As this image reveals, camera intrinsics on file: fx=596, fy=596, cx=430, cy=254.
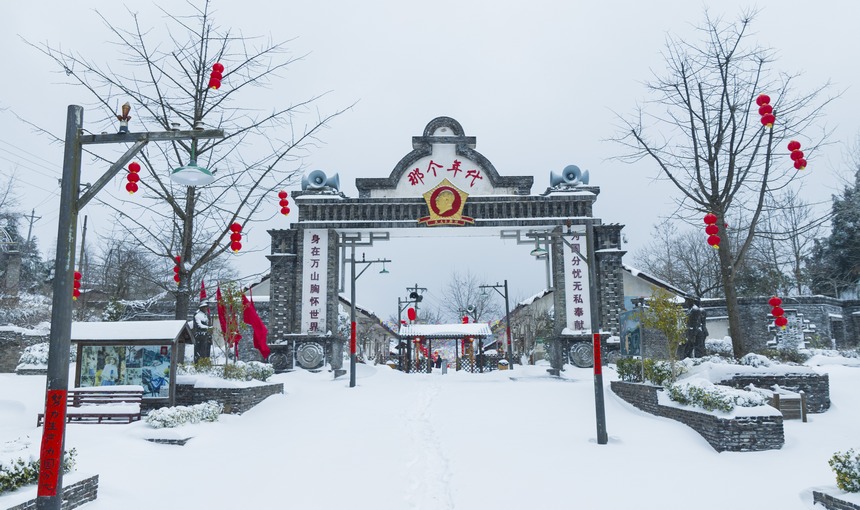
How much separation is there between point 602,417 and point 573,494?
3.03m

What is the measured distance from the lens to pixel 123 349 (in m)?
13.4

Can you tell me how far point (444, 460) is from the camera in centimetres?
1004

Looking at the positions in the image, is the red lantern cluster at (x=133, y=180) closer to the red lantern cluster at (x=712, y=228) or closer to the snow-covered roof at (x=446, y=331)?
the red lantern cluster at (x=712, y=228)

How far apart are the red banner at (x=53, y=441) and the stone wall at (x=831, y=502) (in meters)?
7.85

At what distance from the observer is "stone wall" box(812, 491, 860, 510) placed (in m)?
6.18

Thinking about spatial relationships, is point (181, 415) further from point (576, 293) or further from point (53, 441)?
point (576, 293)

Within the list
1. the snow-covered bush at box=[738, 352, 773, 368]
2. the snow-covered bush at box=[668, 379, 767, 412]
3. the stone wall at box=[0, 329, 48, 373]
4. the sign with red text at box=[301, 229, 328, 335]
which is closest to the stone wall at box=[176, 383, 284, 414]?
the snow-covered bush at box=[668, 379, 767, 412]

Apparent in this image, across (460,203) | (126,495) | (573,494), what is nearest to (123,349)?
(126,495)

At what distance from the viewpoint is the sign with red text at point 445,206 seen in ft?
80.8

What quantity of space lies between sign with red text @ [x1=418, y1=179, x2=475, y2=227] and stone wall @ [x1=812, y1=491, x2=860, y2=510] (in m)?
18.3

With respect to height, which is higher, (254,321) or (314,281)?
(314,281)

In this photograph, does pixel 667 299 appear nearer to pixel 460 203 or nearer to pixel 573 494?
pixel 573 494

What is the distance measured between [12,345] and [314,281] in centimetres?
1281

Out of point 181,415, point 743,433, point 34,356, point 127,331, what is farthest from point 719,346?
point 34,356
